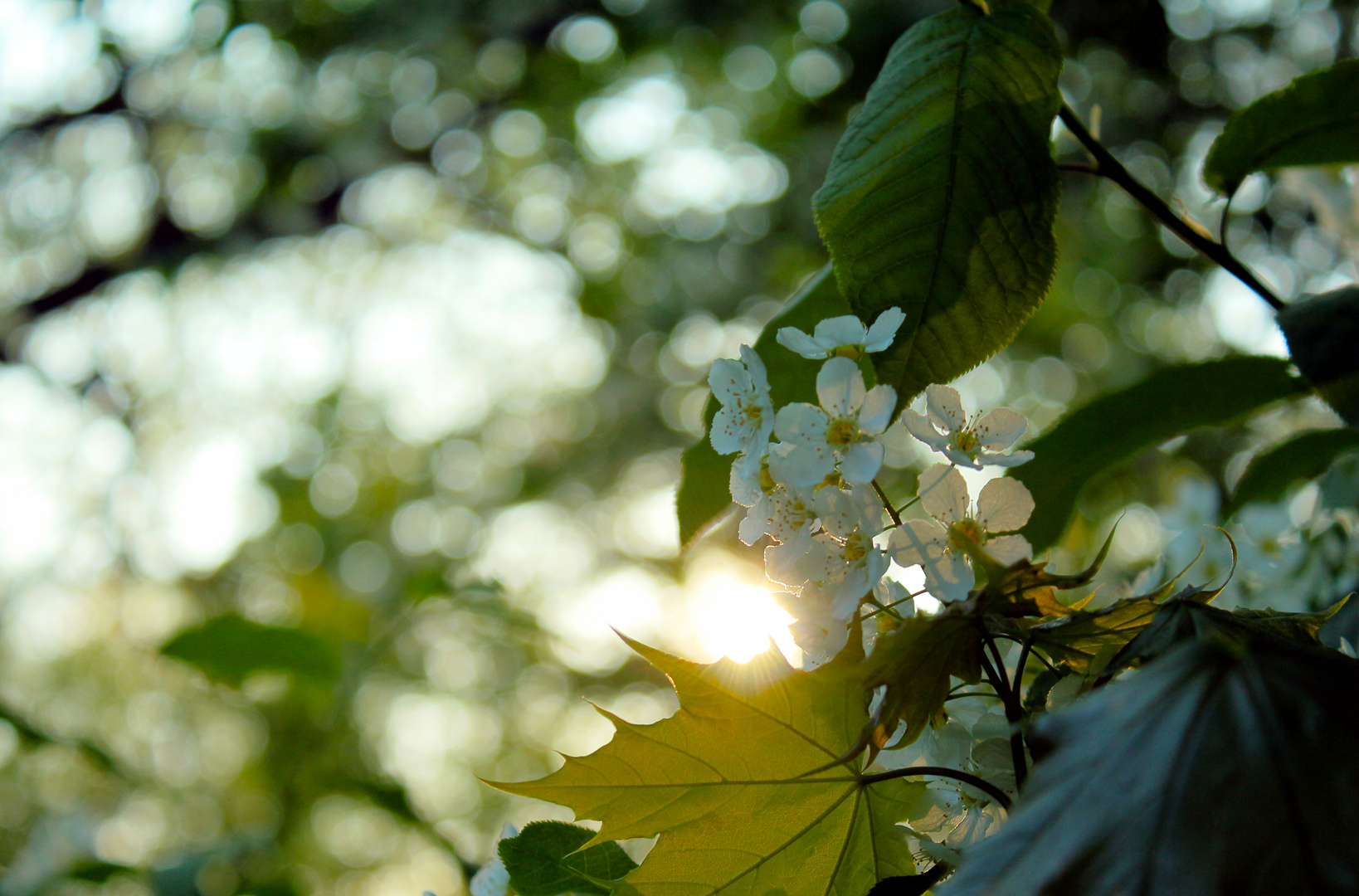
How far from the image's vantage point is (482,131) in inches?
157

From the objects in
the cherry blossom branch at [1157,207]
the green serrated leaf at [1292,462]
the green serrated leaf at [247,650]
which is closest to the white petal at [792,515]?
the cherry blossom branch at [1157,207]

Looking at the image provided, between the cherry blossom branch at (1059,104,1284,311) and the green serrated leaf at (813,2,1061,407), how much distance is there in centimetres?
10

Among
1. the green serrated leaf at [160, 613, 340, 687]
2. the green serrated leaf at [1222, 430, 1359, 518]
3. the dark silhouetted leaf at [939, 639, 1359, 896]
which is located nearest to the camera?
the dark silhouetted leaf at [939, 639, 1359, 896]

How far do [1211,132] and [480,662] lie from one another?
24.4ft

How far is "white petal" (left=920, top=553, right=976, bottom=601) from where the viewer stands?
1.15 ft

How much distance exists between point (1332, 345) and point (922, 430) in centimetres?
29

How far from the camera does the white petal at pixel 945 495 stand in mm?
387

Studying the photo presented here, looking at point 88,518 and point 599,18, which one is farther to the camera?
point 88,518

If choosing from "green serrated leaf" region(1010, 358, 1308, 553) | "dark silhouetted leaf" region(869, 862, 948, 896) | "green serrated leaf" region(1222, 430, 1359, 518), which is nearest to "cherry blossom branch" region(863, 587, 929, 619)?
"dark silhouetted leaf" region(869, 862, 948, 896)

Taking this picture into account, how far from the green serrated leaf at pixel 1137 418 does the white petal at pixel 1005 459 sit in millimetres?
211

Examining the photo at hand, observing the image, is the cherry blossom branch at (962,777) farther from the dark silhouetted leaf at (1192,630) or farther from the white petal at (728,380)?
the white petal at (728,380)

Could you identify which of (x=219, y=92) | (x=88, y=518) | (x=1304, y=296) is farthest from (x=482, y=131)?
(x=88, y=518)

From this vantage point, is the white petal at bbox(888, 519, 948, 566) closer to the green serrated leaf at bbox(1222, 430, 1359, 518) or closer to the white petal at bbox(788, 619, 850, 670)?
the white petal at bbox(788, 619, 850, 670)

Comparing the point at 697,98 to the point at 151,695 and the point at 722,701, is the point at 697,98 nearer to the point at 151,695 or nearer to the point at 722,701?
the point at 722,701
